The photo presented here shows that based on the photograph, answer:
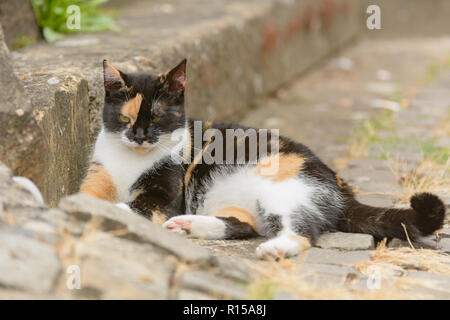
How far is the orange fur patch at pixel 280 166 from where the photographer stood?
3.11 meters

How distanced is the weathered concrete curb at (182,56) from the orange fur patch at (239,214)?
78 cm

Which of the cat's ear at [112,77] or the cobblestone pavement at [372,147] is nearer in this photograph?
the cobblestone pavement at [372,147]

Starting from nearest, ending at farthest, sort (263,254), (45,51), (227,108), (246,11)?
(263,254), (45,51), (227,108), (246,11)

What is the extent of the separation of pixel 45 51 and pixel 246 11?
9.00 ft

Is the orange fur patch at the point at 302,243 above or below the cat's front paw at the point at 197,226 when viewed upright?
below

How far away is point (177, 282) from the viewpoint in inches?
85.0

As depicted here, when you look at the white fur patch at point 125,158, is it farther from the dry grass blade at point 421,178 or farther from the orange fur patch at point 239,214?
the dry grass blade at point 421,178

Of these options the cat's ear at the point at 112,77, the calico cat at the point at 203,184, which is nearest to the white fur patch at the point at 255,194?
the calico cat at the point at 203,184

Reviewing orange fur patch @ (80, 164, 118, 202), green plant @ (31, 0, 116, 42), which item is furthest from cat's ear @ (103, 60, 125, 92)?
green plant @ (31, 0, 116, 42)

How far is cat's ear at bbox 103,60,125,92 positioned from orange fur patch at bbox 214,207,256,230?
78cm

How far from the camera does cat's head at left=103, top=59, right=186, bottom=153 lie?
9.97ft
